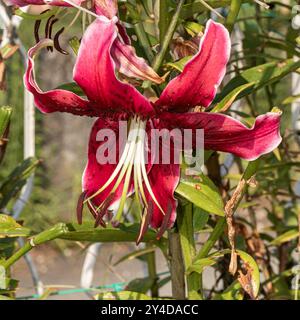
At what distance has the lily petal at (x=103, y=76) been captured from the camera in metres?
0.63

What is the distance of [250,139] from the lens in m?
0.70

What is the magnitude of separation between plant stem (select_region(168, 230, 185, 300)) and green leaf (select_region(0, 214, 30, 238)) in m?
0.15

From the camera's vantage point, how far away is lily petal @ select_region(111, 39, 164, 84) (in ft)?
2.23

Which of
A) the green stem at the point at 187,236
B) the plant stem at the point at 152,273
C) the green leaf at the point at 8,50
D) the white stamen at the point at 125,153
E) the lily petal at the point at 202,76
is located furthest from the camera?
the plant stem at the point at 152,273

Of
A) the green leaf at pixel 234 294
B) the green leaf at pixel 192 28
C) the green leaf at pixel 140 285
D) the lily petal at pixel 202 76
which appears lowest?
the green leaf at pixel 234 294

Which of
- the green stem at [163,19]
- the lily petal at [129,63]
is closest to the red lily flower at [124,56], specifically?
the lily petal at [129,63]

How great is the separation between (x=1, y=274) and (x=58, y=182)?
3.51 m

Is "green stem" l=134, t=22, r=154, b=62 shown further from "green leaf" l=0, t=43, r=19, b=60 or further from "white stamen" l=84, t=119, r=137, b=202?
"green leaf" l=0, t=43, r=19, b=60

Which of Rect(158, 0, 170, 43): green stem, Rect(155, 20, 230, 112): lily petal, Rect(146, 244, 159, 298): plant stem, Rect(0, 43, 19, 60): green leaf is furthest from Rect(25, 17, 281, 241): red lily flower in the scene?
Rect(146, 244, 159, 298): plant stem

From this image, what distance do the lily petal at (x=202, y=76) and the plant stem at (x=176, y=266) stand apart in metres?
0.20

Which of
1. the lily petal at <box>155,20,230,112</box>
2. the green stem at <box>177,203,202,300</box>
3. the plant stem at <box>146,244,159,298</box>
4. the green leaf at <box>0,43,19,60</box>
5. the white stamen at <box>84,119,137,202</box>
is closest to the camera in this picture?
the lily petal at <box>155,20,230,112</box>

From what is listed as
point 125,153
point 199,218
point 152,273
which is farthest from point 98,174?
point 152,273

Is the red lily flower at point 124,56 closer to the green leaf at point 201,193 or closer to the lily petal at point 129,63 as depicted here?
the lily petal at point 129,63
